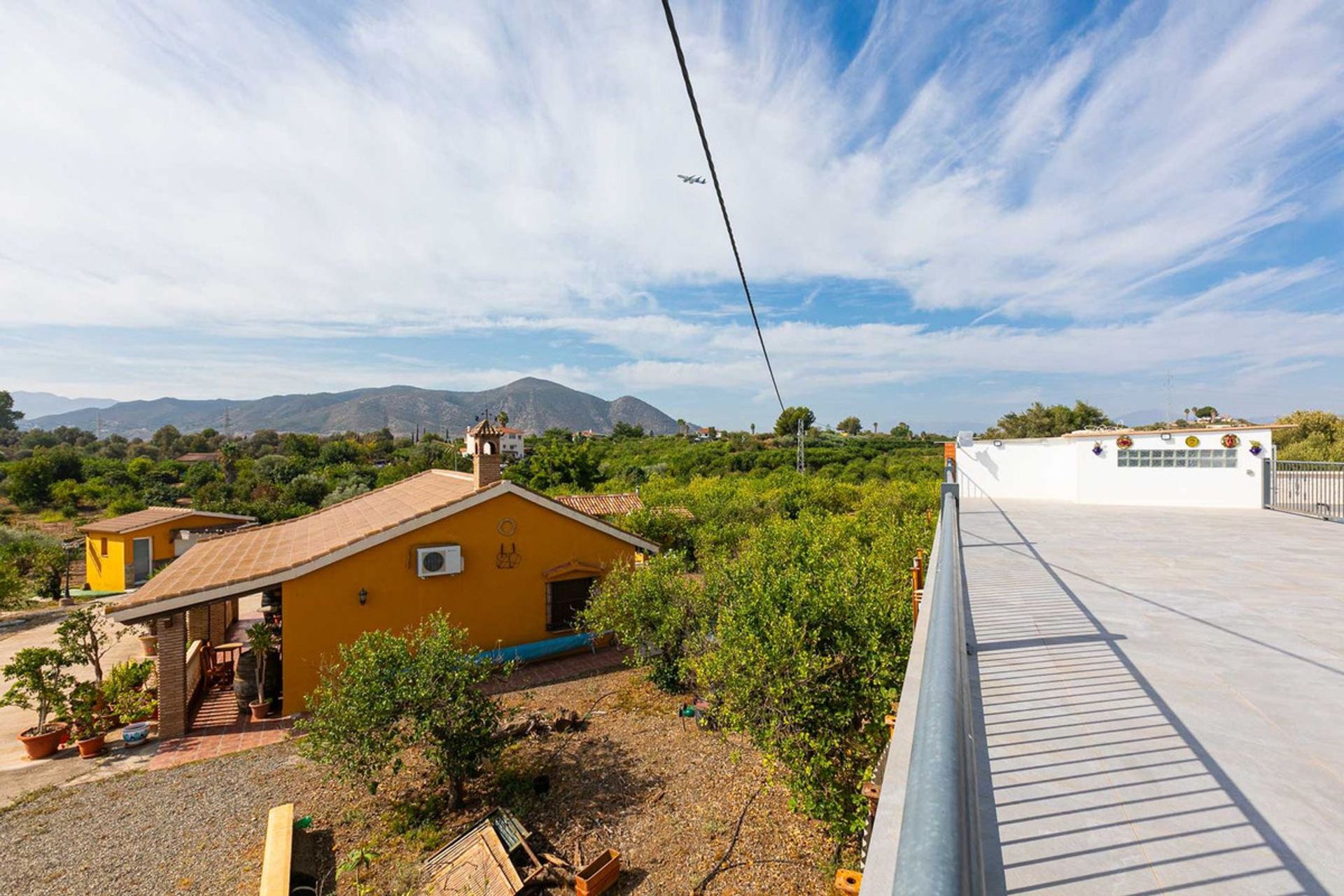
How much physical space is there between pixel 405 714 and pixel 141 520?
24184 mm

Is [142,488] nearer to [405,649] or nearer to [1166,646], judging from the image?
[405,649]

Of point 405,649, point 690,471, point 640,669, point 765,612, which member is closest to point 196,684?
point 405,649

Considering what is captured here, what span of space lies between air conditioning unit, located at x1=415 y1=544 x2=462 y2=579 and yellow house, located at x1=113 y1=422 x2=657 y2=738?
0.03 meters

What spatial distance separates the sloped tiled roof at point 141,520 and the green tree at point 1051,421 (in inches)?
2355

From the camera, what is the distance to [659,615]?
10.3m

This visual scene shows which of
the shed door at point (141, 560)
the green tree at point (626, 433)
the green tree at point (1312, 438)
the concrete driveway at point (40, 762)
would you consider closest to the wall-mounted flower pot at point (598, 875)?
the concrete driveway at point (40, 762)

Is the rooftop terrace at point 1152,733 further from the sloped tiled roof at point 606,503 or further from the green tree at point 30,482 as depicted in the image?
the green tree at point 30,482

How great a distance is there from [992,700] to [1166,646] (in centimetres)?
207

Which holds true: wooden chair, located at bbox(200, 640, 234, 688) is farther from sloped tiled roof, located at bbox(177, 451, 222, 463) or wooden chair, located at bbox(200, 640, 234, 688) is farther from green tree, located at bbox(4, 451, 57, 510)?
sloped tiled roof, located at bbox(177, 451, 222, 463)

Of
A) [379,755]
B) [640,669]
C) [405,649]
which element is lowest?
[640,669]

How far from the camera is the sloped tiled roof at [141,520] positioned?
21688mm

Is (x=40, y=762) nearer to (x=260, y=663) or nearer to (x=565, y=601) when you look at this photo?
(x=260, y=663)

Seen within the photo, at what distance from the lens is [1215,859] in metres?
2.48

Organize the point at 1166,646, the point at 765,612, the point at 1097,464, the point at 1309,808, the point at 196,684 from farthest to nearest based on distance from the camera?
the point at 1097,464
the point at 196,684
the point at 765,612
the point at 1166,646
the point at 1309,808
